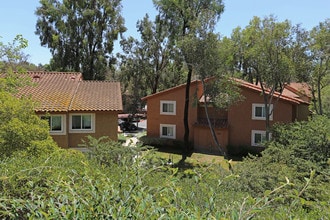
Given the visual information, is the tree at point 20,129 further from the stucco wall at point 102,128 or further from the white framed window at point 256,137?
the white framed window at point 256,137

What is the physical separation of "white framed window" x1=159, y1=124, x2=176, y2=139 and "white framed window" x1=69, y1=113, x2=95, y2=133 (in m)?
13.9

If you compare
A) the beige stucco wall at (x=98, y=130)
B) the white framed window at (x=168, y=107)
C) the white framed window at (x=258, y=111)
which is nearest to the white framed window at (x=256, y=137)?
the white framed window at (x=258, y=111)

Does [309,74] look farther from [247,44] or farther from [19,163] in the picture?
[19,163]

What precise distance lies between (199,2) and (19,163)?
21.2m

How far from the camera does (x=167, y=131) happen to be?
29969mm

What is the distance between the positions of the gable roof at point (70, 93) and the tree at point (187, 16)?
699 centimetres

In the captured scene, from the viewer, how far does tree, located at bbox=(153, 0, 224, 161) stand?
834 inches

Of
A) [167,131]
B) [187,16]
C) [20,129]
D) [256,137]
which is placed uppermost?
[187,16]

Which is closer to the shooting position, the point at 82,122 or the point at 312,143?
the point at 312,143

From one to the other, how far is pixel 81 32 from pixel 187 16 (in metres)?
15.8

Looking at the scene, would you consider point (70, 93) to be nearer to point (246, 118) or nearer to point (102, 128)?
point (102, 128)

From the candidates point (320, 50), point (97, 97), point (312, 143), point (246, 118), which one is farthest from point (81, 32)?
point (312, 143)

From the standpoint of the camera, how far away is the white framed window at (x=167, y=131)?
96.9 feet

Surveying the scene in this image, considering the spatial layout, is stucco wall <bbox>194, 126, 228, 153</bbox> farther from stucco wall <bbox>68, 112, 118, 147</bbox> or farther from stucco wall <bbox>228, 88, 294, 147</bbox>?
stucco wall <bbox>68, 112, 118, 147</bbox>
